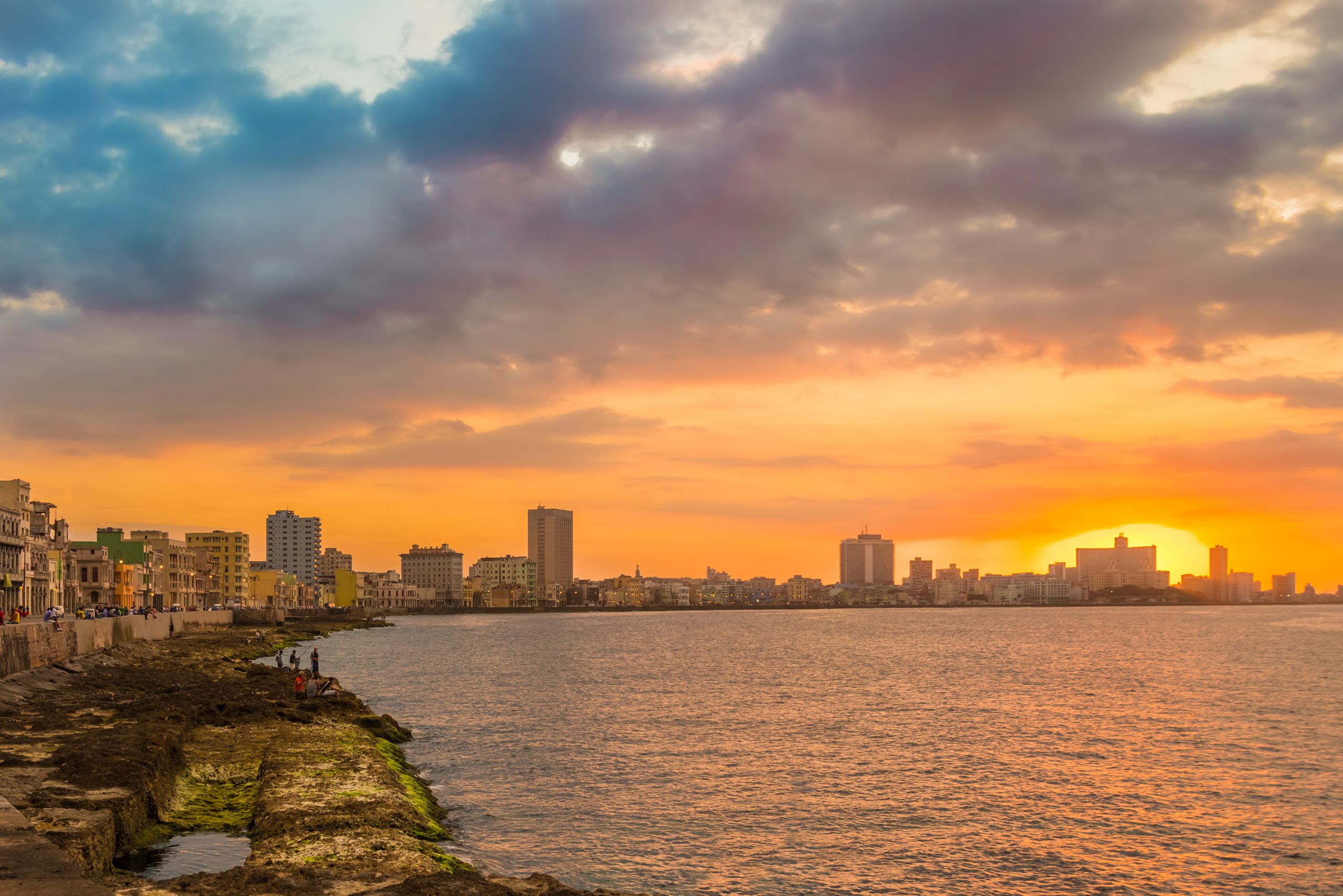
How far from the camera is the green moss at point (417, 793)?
30109 millimetres

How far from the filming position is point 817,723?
60.5 metres

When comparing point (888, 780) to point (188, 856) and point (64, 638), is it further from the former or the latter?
point (64, 638)

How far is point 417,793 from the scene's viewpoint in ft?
117

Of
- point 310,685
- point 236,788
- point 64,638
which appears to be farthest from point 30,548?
point 236,788

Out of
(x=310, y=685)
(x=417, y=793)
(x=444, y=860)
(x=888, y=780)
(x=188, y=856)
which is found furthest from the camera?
(x=310, y=685)

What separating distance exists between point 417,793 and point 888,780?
2001cm

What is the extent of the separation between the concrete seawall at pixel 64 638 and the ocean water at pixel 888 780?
A: 20374mm

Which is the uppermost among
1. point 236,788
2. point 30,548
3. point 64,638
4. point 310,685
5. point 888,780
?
point 30,548

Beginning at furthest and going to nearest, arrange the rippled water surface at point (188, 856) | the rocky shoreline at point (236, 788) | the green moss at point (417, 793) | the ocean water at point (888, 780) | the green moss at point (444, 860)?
the green moss at point (417, 793), the ocean water at point (888, 780), the green moss at point (444, 860), the rippled water surface at point (188, 856), the rocky shoreline at point (236, 788)

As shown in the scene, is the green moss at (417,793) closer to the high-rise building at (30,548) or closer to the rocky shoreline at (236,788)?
the rocky shoreline at (236,788)

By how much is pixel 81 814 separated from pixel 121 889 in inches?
319

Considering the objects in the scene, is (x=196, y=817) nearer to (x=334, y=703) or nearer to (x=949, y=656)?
(x=334, y=703)

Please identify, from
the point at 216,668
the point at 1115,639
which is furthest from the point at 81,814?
the point at 1115,639

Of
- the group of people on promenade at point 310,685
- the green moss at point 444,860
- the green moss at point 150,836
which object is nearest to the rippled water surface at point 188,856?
the green moss at point 150,836
